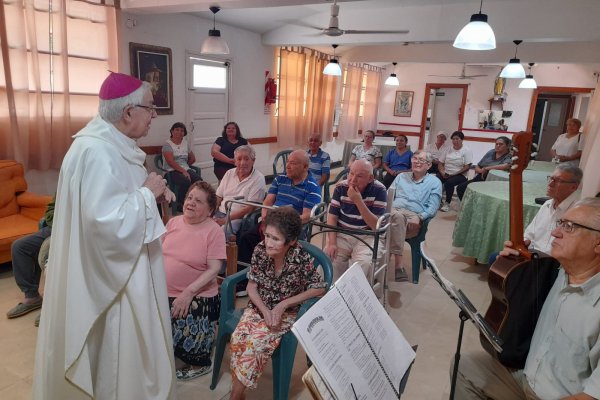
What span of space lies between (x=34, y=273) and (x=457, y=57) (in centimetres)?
700

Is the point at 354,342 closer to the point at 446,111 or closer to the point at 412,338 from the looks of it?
the point at 412,338

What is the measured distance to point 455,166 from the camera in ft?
19.5

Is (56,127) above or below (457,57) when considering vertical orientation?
below

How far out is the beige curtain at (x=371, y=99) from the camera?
9758mm

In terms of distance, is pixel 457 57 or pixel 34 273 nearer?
pixel 34 273

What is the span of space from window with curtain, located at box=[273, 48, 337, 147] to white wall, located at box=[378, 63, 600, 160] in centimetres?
278

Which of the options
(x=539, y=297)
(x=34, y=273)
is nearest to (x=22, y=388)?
(x=34, y=273)

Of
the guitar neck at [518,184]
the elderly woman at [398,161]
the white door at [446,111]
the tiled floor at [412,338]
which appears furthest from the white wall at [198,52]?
the white door at [446,111]

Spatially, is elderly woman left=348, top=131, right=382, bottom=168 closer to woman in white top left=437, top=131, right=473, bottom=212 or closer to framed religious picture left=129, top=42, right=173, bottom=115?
woman in white top left=437, top=131, right=473, bottom=212

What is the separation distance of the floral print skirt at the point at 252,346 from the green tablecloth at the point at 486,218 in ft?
7.47

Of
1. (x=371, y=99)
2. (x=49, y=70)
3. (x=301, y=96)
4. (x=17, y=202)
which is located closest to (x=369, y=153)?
(x=301, y=96)

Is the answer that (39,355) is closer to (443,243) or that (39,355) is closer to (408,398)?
(408,398)

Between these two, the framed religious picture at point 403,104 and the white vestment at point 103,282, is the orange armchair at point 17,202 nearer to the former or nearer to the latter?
the white vestment at point 103,282

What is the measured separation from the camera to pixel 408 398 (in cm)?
195
